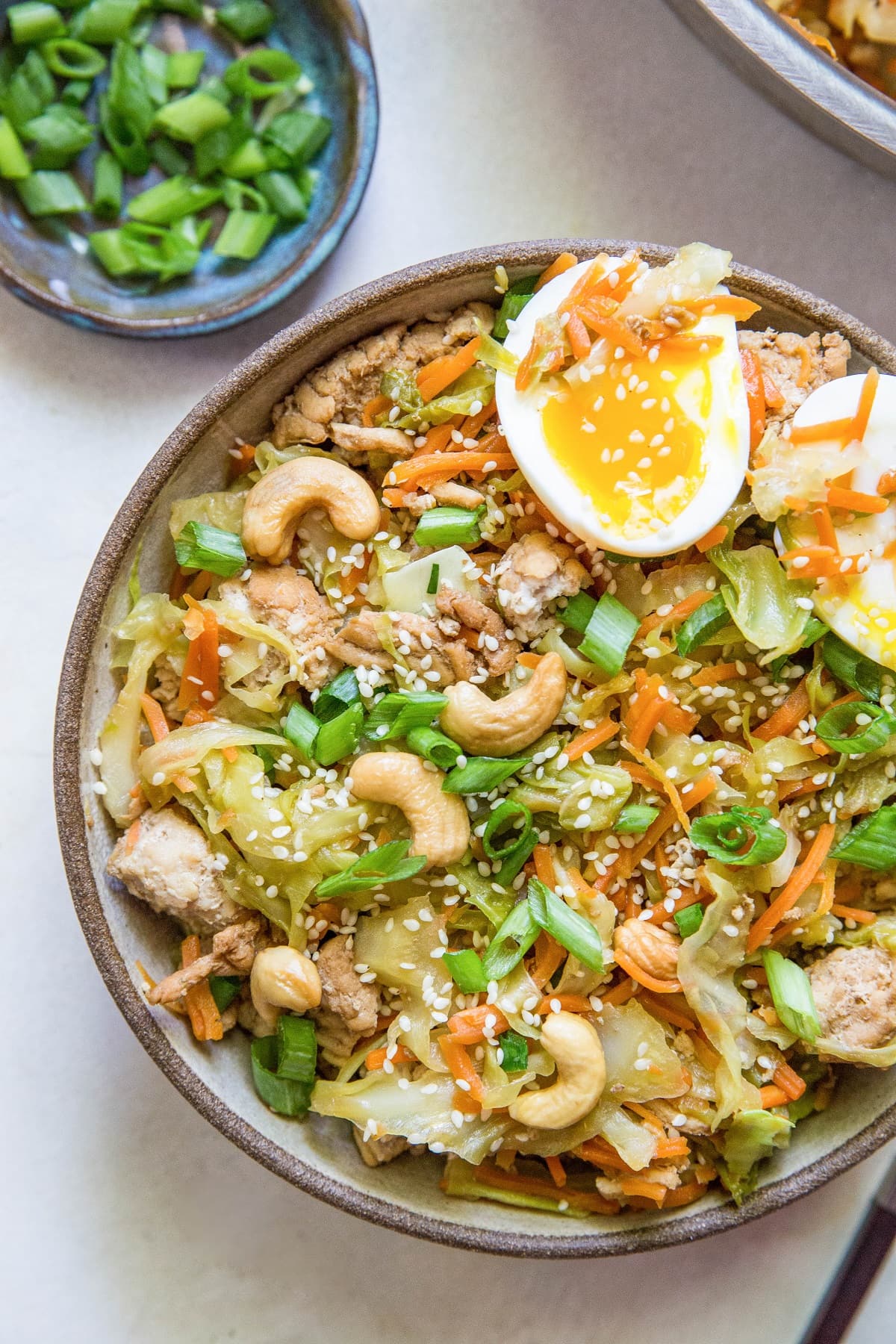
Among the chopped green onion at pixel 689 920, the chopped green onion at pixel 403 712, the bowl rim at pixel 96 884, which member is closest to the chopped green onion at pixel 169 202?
the bowl rim at pixel 96 884

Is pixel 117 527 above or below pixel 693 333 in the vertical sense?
below

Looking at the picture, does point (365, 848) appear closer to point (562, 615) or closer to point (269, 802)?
point (269, 802)

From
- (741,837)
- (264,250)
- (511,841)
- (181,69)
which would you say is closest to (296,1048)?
(511,841)

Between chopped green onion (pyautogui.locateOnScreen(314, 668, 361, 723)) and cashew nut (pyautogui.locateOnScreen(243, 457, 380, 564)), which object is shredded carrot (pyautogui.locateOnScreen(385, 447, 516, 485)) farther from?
chopped green onion (pyautogui.locateOnScreen(314, 668, 361, 723))

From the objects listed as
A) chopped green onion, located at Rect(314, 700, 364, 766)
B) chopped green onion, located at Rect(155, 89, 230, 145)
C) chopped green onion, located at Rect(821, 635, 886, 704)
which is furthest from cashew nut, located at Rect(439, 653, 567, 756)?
chopped green onion, located at Rect(155, 89, 230, 145)

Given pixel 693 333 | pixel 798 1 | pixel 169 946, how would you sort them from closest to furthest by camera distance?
pixel 693 333 < pixel 169 946 < pixel 798 1

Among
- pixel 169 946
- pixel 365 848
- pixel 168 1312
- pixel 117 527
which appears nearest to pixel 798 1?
pixel 117 527
